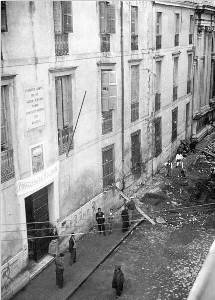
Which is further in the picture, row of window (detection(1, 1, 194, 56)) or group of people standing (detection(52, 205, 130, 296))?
row of window (detection(1, 1, 194, 56))

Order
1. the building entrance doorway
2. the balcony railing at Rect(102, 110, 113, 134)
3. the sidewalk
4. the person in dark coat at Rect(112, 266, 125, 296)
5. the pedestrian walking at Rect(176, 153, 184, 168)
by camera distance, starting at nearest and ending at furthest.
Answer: the person in dark coat at Rect(112, 266, 125, 296)
the sidewalk
the building entrance doorway
the balcony railing at Rect(102, 110, 113, 134)
the pedestrian walking at Rect(176, 153, 184, 168)

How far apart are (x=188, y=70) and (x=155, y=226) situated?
14119 millimetres

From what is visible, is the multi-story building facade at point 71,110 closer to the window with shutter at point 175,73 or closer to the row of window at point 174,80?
the row of window at point 174,80

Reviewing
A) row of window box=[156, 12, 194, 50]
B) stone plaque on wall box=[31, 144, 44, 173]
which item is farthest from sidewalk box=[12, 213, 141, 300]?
row of window box=[156, 12, 194, 50]

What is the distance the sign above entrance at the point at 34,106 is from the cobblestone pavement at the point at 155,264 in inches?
214

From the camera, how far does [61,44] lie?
1367 cm

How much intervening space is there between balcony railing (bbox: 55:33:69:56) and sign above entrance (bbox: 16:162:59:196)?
3763mm

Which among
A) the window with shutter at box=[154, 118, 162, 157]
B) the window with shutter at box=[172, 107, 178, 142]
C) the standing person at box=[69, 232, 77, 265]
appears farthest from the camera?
the window with shutter at box=[172, 107, 178, 142]

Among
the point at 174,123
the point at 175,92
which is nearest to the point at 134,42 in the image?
the point at 175,92

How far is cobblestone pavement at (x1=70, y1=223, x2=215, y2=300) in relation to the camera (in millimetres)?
12875

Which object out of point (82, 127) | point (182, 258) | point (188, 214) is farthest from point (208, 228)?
point (82, 127)

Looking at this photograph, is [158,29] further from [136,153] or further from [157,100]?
[136,153]

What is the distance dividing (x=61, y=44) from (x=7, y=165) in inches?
178

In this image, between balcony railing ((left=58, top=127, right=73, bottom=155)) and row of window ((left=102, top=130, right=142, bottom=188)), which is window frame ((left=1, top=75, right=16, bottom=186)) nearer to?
balcony railing ((left=58, top=127, right=73, bottom=155))
